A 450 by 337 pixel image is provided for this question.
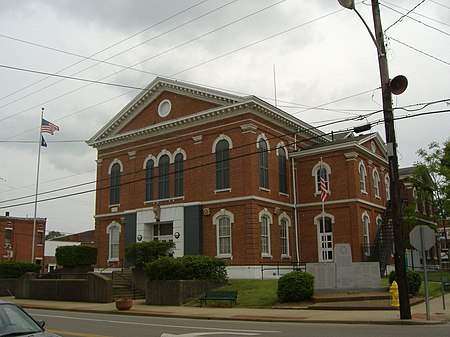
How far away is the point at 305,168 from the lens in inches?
1531

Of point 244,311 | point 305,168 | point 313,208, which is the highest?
point 305,168

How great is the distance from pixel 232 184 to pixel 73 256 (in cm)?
1439

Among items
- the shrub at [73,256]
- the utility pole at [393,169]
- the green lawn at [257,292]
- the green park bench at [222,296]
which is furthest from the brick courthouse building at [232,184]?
the utility pole at [393,169]

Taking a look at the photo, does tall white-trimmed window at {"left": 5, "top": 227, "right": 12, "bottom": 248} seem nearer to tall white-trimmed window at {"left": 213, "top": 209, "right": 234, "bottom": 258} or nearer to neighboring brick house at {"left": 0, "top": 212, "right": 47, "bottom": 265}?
neighboring brick house at {"left": 0, "top": 212, "right": 47, "bottom": 265}

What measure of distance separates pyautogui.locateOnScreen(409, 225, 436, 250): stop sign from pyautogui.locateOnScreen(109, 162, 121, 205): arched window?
94.9 ft

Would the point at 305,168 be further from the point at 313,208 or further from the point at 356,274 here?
the point at 356,274

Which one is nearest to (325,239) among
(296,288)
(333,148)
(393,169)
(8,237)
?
(333,148)

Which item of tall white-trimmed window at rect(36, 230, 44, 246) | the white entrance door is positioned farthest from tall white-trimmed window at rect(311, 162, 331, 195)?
tall white-trimmed window at rect(36, 230, 44, 246)

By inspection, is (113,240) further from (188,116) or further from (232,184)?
(232,184)

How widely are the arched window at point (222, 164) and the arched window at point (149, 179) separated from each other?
632 centimetres

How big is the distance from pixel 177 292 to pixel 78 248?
16.4 meters

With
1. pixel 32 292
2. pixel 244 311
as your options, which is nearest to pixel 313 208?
pixel 244 311

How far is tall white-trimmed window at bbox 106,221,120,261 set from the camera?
4156 cm

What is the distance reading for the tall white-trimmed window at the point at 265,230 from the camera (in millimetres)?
34625
